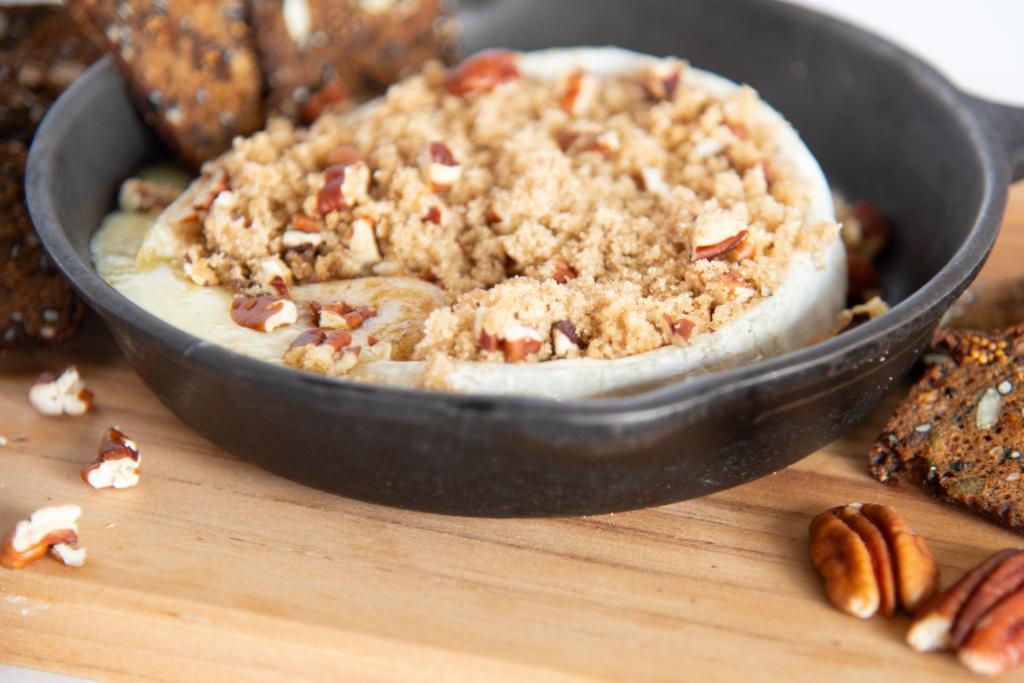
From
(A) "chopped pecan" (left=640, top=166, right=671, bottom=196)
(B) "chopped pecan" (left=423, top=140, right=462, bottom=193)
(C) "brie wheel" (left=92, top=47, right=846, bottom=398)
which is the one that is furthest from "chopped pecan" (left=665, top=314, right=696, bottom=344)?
(B) "chopped pecan" (left=423, top=140, right=462, bottom=193)

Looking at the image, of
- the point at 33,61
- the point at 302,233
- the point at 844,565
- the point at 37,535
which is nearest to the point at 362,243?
the point at 302,233

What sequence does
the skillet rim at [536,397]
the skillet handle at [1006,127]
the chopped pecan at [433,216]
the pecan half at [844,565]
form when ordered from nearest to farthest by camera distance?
the skillet rim at [536,397] < the pecan half at [844,565] < the chopped pecan at [433,216] < the skillet handle at [1006,127]

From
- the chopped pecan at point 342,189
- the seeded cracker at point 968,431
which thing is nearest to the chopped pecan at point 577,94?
the chopped pecan at point 342,189

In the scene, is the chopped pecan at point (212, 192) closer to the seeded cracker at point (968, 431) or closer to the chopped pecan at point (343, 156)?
the chopped pecan at point (343, 156)

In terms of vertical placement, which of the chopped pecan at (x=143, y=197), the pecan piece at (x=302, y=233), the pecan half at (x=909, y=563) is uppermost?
the pecan piece at (x=302, y=233)

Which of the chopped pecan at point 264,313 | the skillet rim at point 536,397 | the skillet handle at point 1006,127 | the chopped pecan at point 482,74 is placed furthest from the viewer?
the chopped pecan at point 482,74

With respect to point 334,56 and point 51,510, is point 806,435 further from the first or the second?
point 334,56

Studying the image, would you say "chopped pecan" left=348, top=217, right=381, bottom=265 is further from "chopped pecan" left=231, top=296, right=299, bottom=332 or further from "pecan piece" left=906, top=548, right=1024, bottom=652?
"pecan piece" left=906, top=548, right=1024, bottom=652
